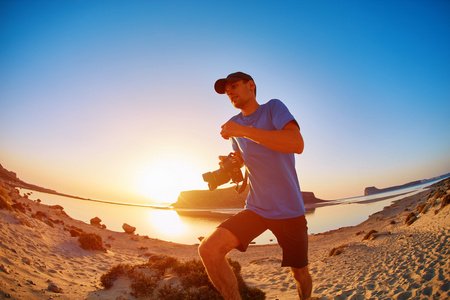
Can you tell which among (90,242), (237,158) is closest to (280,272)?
(237,158)

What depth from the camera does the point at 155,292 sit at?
4.88m

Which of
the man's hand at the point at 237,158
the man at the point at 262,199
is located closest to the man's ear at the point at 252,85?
the man at the point at 262,199

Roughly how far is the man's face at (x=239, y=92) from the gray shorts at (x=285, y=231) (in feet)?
4.27

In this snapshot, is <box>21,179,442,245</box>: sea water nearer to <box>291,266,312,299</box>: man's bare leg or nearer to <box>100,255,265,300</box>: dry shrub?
<box>100,255,265,300</box>: dry shrub

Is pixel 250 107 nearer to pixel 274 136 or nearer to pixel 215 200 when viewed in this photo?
pixel 274 136

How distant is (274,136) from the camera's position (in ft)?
5.92

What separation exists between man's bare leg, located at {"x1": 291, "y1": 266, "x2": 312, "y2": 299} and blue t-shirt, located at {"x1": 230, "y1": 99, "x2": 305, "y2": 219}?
68cm

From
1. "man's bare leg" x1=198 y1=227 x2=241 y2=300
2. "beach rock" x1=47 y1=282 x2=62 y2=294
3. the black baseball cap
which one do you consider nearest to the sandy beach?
"beach rock" x1=47 y1=282 x2=62 y2=294

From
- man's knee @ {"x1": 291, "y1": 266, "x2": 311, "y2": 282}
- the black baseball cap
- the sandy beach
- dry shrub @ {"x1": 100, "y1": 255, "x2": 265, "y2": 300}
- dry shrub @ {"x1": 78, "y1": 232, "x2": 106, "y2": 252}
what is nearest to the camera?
man's knee @ {"x1": 291, "y1": 266, "x2": 311, "y2": 282}

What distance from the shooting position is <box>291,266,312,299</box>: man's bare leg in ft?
7.93

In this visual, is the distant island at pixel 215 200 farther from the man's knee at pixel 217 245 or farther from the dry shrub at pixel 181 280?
the man's knee at pixel 217 245

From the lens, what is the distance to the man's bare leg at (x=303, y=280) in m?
2.42

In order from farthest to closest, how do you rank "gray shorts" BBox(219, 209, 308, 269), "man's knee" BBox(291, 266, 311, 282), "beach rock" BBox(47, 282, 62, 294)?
"beach rock" BBox(47, 282, 62, 294) → "man's knee" BBox(291, 266, 311, 282) → "gray shorts" BBox(219, 209, 308, 269)

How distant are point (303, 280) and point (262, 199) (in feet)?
3.49
